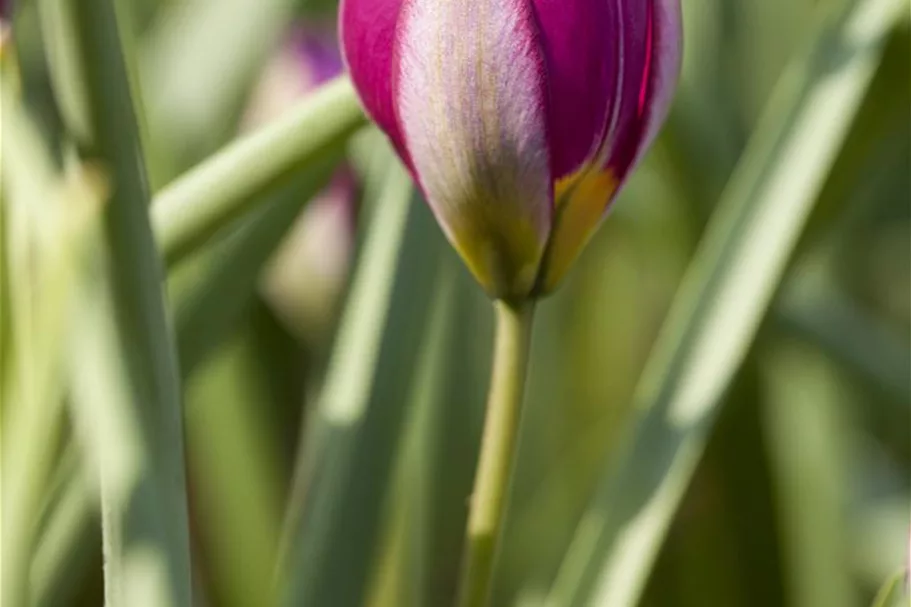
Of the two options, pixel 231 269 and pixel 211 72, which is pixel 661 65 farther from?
pixel 211 72

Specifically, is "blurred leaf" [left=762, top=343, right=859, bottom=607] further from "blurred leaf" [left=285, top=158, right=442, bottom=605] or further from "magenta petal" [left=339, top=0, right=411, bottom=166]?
"magenta petal" [left=339, top=0, right=411, bottom=166]

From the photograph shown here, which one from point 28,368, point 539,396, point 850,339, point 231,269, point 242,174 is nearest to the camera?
point 28,368

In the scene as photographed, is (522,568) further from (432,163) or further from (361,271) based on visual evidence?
(432,163)

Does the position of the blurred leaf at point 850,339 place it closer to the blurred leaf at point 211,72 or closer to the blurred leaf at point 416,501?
the blurred leaf at point 416,501

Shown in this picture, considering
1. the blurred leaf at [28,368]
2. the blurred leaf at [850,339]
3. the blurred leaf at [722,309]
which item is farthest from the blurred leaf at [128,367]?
the blurred leaf at [850,339]

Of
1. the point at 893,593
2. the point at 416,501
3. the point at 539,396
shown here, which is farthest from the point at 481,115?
the point at 539,396

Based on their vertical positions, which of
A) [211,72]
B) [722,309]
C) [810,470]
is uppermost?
[211,72]
